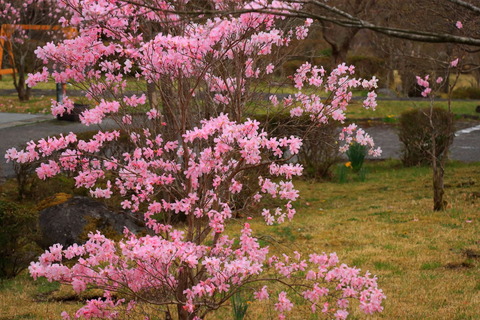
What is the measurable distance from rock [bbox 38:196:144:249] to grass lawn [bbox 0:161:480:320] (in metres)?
0.66

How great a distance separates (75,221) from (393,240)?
13.6ft

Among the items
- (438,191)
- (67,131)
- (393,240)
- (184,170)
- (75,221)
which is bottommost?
(393,240)

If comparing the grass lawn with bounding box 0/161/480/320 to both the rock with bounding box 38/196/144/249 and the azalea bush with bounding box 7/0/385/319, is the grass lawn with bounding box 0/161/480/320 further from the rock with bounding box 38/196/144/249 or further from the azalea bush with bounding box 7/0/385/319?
the rock with bounding box 38/196/144/249

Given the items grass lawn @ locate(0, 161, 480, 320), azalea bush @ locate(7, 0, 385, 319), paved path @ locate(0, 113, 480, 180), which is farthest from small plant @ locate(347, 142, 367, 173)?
azalea bush @ locate(7, 0, 385, 319)

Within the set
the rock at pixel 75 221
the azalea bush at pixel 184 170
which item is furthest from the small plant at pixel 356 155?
the azalea bush at pixel 184 170

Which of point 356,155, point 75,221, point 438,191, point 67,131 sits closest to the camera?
point 75,221

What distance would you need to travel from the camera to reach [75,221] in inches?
315

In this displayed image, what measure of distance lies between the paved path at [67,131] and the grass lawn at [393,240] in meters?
2.41

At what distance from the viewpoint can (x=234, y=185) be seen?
4.98m

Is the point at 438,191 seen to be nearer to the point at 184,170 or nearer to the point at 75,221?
the point at 75,221

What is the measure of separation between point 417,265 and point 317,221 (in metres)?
2.76

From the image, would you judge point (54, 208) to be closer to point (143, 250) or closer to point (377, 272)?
point (377, 272)

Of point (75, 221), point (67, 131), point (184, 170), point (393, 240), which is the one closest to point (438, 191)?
point (393, 240)

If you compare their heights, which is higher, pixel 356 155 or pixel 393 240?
pixel 356 155
